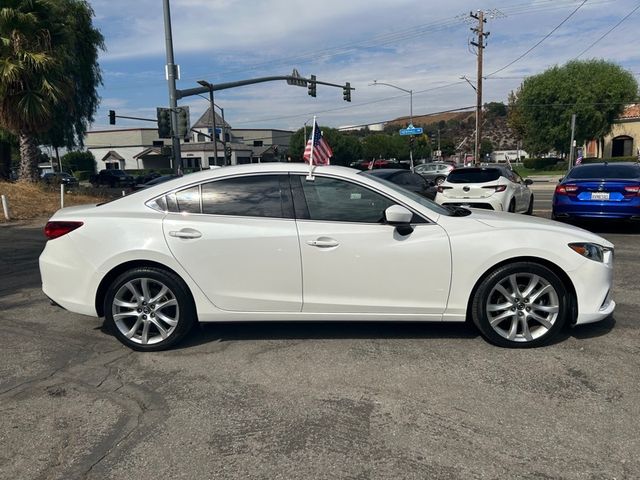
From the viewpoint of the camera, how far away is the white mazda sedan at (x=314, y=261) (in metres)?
4.15

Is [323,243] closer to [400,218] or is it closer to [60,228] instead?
[400,218]

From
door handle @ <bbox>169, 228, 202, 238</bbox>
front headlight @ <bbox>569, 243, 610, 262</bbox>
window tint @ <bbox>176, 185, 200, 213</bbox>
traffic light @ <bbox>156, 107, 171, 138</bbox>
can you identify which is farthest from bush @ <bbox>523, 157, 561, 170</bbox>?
door handle @ <bbox>169, 228, 202, 238</bbox>

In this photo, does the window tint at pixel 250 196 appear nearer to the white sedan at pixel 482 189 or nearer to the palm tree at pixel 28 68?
the white sedan at pixel 482 189

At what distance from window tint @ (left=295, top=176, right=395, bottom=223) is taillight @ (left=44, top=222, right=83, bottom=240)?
1943 mm

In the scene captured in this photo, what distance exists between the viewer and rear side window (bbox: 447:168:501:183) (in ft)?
37.4

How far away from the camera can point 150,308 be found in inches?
171

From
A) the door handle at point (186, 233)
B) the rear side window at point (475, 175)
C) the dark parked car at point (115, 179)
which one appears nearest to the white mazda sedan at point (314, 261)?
the door handle at point (186, 233)

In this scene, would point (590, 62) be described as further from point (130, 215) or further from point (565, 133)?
point (130, 215)

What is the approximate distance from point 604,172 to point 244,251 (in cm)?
878

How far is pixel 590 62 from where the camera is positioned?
48531 mm

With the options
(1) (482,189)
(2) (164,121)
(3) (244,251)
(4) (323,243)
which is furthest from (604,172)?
(2) (164,121)

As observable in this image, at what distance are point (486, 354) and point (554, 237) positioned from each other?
1.10 metres

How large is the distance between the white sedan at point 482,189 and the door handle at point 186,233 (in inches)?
301

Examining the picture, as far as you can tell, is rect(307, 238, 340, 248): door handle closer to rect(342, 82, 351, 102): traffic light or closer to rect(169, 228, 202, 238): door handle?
rect(169, 228, 202, 238): door handle
